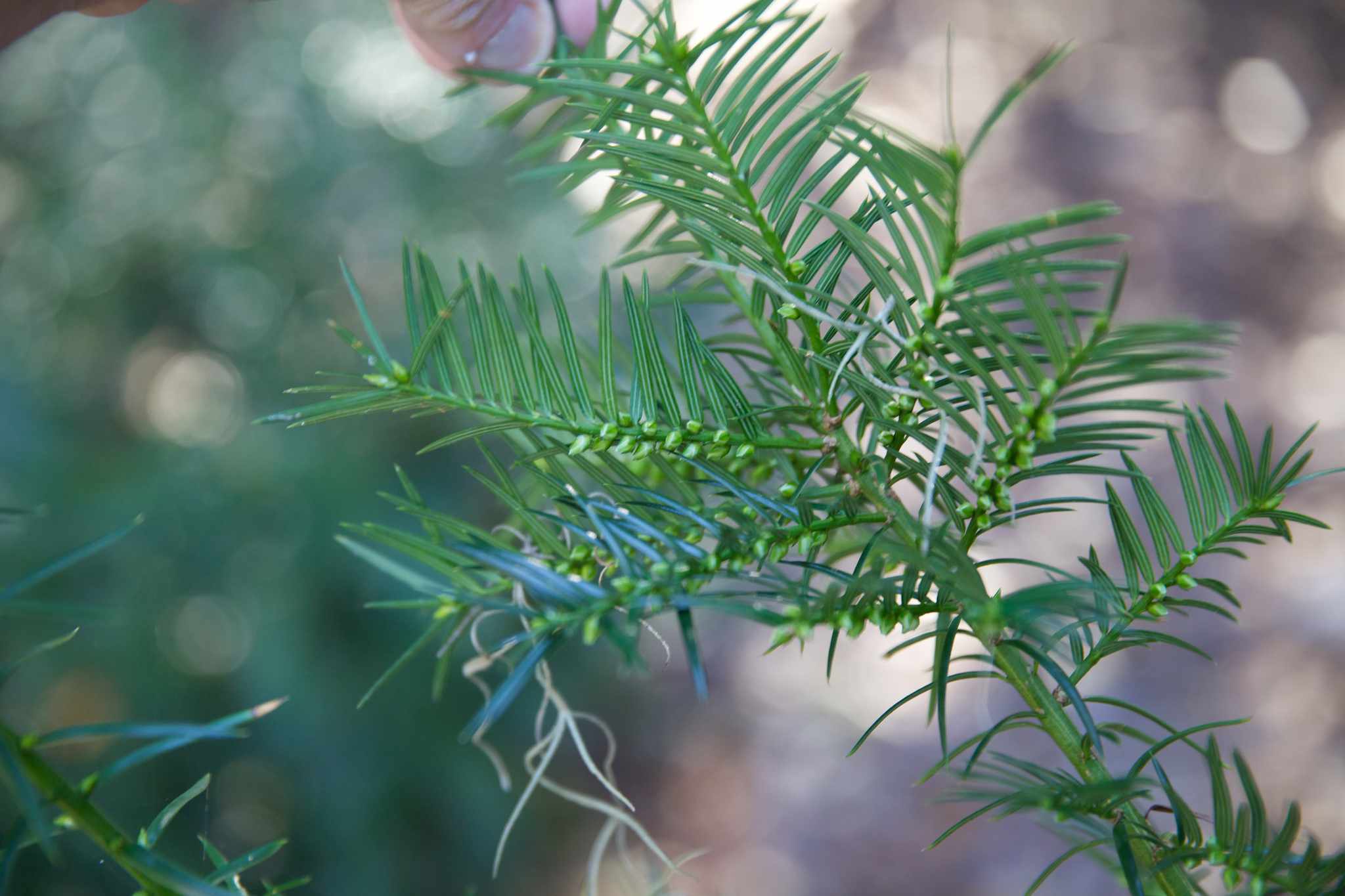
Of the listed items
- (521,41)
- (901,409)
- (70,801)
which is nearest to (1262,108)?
(521,41)

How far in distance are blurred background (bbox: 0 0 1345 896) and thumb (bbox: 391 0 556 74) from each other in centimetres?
47

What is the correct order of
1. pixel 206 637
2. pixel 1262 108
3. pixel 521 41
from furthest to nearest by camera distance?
pixel 1262 108
pixel 206 637
pixel 521 41

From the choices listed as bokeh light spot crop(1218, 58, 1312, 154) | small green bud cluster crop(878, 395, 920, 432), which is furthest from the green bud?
bokeh light spot crop(1218, 58, 1312, 154)

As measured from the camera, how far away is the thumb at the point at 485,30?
39cm

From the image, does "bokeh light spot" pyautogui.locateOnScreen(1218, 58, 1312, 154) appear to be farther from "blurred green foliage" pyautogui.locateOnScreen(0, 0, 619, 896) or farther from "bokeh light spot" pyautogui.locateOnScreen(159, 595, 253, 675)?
"bokeh light spot" pyautogui.locateOnScreen(159, 595, 253, 675)

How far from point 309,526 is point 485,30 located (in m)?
0.54

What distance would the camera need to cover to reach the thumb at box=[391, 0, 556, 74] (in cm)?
39

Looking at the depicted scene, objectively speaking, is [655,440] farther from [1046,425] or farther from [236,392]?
[236,392]

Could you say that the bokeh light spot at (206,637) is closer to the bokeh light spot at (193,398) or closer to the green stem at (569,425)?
the bokeh light spot at (193,398)

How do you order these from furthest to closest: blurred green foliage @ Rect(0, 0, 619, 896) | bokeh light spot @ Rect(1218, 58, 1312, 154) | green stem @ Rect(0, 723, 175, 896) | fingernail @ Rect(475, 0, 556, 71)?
1. bokeh light spot @ Rect(1218, 58, 1312, 154)
2. blurred green foliage @ Rect(0, 0, 619, 896)
3. fingernail @ Rect(475, 0, 556, 71)
4. green stem @ Rect(0, 723, 175, 896)

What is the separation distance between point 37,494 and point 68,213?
0.88ft

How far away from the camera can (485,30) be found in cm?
40

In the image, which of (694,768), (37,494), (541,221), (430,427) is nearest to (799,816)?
(694,768)

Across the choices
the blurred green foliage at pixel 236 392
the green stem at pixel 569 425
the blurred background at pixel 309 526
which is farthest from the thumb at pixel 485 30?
the blurred background at pixel 309 526
